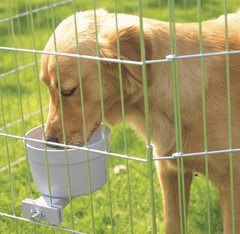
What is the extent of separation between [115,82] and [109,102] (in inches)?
3.9

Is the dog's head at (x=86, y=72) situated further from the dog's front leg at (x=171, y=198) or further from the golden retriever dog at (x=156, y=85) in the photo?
the dog's front leg at (x=171, y=198)

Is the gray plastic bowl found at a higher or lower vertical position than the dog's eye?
lower

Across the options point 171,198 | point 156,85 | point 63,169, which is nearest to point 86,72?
point 156,85

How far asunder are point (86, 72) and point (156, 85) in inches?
11.8

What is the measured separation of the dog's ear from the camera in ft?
6.20

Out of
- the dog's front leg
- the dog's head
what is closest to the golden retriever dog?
the dog's head

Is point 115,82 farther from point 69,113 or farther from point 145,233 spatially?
point 145,233

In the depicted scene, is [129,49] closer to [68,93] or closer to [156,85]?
[156,85]

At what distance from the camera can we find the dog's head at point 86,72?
1912 millimetres

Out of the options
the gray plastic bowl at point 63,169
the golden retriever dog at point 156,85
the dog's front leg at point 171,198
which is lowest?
the dog's front leg at point 171,198

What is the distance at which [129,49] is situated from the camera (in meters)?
1.89

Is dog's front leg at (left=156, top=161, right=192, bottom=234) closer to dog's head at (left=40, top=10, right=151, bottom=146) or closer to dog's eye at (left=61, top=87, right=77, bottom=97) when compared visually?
dog's head at (left=40, top=10, right=151, bottom=146)

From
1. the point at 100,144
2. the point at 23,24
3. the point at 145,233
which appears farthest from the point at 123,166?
the point at 23,24

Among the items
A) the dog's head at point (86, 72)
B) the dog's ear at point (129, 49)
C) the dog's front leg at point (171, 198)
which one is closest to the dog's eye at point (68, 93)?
the dog's head at point (86, 72)
